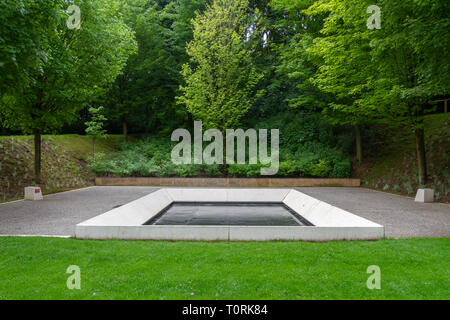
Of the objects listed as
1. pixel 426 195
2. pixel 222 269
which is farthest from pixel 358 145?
pixel 222 269

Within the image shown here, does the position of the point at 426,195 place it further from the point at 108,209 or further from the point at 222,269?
the point at 108,209

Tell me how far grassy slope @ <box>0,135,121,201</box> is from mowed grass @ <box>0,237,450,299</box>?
8.87 meters

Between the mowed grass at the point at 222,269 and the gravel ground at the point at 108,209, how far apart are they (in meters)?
0.93

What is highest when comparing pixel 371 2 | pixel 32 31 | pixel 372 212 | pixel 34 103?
pixel 371 2

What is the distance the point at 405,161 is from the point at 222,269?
1485 centimetres

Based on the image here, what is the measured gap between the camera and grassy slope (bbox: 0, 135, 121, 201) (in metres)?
12.6

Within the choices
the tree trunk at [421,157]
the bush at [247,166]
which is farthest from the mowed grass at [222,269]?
the bush at [247,166]

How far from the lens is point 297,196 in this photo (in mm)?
11664

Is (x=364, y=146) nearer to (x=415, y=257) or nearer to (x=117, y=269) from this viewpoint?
(x=415, y=257)

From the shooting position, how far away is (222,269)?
161 inches

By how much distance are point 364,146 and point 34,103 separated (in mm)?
18819
